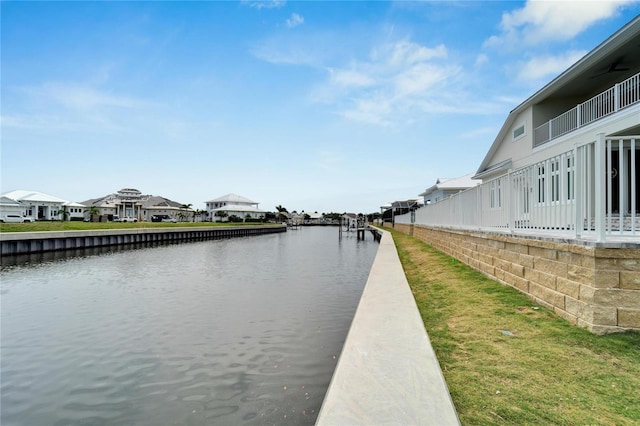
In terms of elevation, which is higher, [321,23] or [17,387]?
[321,23]

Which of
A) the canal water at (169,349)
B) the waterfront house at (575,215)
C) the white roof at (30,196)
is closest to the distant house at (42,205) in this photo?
the white roof at (30,196)

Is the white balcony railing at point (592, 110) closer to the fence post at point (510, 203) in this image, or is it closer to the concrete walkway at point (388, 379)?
the fence post at point (510, 203)

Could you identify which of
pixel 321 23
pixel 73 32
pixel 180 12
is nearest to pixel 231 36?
pixel 180 12

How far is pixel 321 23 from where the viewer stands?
14.1 metres

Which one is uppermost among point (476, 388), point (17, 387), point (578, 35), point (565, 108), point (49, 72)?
point (578, 35)

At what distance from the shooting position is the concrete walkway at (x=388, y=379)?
2559 mm

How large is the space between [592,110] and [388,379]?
13.8 metres

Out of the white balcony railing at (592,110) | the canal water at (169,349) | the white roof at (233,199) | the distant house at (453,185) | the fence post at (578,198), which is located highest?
the white roof at (233,199)

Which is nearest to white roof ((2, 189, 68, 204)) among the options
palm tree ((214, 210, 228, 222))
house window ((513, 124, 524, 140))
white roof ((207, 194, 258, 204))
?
palm tree ((214, 210, 228, 222))

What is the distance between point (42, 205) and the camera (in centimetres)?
5069

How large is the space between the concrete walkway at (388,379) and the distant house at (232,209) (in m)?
68.3

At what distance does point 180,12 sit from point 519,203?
13718mm

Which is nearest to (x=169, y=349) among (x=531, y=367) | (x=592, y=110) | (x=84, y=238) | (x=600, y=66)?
(x=531, y=367)

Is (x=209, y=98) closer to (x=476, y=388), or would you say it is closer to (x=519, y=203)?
(x=519, y=203)
